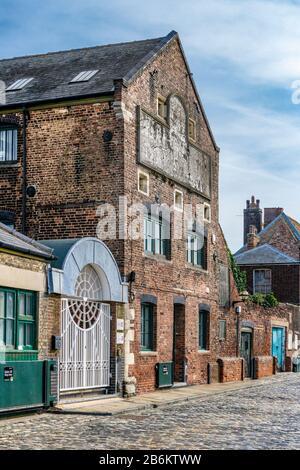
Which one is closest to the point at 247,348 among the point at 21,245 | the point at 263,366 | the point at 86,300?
the point at 263,366

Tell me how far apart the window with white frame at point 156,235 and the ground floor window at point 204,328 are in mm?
4201

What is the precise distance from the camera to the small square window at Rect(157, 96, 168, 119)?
26844mm

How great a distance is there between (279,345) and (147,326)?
1850cm

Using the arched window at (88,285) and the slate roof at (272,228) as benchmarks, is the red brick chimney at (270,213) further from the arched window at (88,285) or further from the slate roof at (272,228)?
the arched window at (88,285)

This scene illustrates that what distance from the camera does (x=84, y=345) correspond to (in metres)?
21.3

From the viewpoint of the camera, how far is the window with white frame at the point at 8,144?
2488cm

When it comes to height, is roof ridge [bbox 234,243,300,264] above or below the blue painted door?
above

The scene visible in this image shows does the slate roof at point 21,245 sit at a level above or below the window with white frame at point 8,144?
below

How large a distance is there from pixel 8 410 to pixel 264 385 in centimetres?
1536

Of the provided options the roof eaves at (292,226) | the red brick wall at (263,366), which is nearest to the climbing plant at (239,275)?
the roof eaves at (292,226)

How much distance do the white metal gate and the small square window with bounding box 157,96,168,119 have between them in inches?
287

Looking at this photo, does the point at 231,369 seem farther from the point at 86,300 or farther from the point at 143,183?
the point at 86,300

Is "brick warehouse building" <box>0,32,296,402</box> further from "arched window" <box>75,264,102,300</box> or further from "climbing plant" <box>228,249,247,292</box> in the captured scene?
"climbing plant" <box>228,249,247,292</box>

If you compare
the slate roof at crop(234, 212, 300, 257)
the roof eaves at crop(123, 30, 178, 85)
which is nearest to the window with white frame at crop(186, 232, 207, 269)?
the roof eaves at crop(123, 30, 178, 85)
